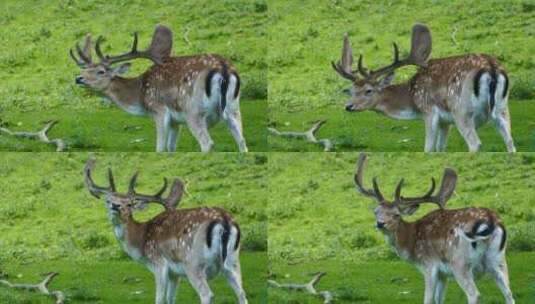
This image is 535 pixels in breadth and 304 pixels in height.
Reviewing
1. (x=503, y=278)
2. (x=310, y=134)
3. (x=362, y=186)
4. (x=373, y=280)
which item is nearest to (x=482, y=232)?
(x=503, y=278)

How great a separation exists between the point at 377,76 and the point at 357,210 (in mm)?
1384

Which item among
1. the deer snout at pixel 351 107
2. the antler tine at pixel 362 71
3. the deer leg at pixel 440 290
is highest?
the antler tine at pixel 362 71

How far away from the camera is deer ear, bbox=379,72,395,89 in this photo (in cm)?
1780

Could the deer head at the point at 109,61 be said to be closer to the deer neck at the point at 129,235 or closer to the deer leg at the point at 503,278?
the deer neck at the point at 129,235

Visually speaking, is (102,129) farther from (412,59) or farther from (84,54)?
(412,59)

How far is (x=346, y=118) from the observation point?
18875 mm

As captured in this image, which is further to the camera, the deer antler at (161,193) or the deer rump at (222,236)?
the deer antler at (161,193)

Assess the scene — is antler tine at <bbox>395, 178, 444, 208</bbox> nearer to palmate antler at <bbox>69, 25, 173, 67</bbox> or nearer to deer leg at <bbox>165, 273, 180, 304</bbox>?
deer leg at <bbox>165, 273, 180, 304</bbox>

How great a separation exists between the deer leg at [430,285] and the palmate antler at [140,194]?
8.06 ft

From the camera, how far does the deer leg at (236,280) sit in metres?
16.7

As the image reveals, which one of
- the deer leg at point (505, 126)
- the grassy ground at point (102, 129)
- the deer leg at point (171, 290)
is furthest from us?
the grassy ground at point (102, 129)

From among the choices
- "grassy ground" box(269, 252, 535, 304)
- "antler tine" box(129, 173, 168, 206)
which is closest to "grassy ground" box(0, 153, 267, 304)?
"grassy ground" box(269, 252, 535, 304)

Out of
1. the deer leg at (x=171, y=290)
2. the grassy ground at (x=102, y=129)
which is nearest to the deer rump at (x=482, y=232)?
the deer leg at (x=171, y=290)

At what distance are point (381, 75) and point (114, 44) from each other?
312 cm
